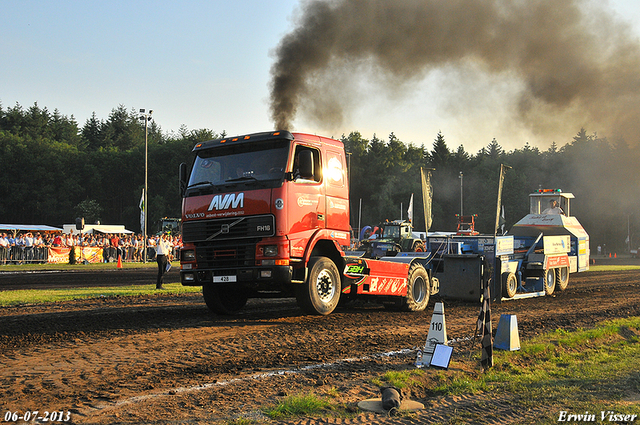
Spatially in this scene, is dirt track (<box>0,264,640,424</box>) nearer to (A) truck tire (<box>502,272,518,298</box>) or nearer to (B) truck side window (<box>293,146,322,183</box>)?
(A) truck tire (<box>502,272,518,298</box>)

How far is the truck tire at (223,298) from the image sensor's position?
1190cm

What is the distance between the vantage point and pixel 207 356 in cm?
770

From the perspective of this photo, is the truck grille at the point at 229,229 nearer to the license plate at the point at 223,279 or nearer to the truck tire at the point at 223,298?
the license plate at the point at 223,279

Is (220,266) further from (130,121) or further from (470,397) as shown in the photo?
(130,121)

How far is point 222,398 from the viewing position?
5703 mm

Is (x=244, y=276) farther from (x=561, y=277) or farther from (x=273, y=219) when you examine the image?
(x=561, y=277)

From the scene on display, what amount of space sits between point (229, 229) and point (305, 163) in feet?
5.98

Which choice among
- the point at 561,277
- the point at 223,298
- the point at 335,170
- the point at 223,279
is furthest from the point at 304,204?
the point at 561,277

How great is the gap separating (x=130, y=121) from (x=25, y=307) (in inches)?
4672

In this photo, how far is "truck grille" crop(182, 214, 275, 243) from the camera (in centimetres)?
1007

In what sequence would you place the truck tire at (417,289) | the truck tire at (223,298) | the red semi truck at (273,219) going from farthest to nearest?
the truck tire at (417,289)
the truck tire at (223,298)
the red semi truck at (273,219)

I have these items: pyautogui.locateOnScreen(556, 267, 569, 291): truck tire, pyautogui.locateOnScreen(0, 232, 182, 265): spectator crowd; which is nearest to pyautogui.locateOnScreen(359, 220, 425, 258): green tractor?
pyautogui.locateOnScreen(0, 232, 182, 265): spectator crowd

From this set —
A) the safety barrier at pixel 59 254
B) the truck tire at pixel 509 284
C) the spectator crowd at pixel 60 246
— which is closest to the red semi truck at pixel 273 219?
the truck tire at pixel 509 284

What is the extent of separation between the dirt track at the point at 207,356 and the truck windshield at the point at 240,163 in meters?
2.68
